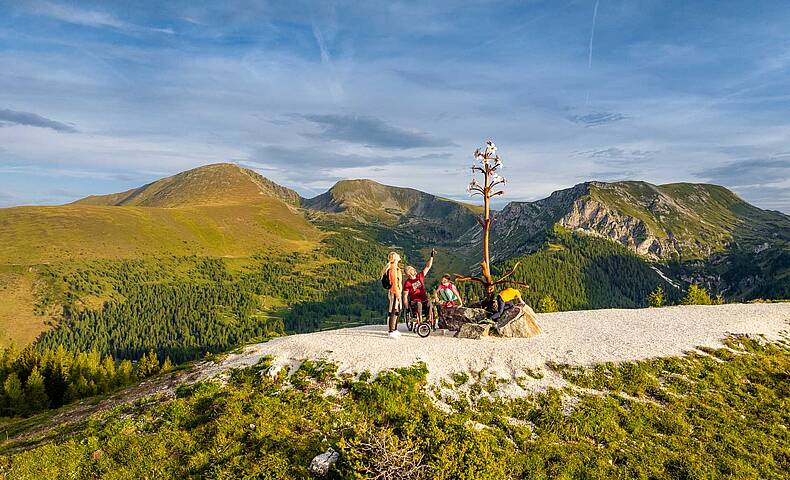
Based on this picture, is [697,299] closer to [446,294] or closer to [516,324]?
[516,324]

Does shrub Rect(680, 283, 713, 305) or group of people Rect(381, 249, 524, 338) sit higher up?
group of people Rect(381, 249, 524, 338)

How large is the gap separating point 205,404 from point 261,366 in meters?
3.82

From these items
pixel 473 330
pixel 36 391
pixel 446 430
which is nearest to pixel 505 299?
pixel 473 330

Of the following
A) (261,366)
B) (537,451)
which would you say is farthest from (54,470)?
(537,451)

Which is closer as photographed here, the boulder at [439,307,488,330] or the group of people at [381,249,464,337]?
the group of people at [381,249,464,337]

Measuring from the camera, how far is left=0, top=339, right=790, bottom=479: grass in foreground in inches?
531

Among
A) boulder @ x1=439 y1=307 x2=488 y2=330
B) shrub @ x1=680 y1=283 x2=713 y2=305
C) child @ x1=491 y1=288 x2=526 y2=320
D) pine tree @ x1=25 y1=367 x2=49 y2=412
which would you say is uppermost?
child @ x1=491 y1=288 x2=526 y2=320

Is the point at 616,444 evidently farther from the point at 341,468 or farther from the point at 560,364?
the point at 341,468

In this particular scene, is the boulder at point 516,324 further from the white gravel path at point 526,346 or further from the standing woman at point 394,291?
the standing woman at point 394,291

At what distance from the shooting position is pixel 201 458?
14953mm

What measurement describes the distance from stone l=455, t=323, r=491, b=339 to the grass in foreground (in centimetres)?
591

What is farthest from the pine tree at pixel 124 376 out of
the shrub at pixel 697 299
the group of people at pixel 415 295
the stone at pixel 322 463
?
the shrub at pixel 697 299

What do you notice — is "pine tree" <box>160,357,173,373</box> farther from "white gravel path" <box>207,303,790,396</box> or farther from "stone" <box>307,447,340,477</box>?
"stone" <box>307,447,340,477</box>

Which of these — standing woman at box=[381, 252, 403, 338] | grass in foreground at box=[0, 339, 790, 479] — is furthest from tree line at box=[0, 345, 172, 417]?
standing woman at box=[381, 252, 403, 338]
